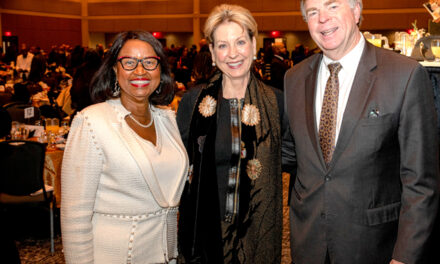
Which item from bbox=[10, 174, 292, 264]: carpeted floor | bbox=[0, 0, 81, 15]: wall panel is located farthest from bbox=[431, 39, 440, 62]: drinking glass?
bbox=[0, 0, 81, 15]: wall panel

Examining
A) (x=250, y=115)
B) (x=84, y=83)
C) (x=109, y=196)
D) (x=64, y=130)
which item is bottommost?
(x=109, y=196)

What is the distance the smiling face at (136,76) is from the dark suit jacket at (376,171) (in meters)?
0.74

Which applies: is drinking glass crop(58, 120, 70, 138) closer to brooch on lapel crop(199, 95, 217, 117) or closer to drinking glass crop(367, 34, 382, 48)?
brooch on lapel crop(199, 95, 217, 117)

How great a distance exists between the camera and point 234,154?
2166 mm

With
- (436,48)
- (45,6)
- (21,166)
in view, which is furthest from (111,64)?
(45,6)

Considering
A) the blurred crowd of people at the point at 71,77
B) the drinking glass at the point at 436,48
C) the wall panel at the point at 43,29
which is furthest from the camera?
the wall panel at the point at 43,29

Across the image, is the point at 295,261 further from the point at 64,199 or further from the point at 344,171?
A: the point at 64,199

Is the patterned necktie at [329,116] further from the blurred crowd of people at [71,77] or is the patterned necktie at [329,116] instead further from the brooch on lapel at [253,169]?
the blurred crowd of people at [71,77]

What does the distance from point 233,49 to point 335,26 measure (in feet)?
1.69

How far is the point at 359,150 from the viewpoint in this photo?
1751mm

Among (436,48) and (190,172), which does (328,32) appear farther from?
(436,48)

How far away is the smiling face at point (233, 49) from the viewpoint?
2.13 m

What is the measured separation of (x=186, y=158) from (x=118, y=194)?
15.6 inches

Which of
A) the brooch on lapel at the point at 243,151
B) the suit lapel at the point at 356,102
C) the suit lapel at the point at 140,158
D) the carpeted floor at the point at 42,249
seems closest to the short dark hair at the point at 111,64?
the suit lapel at the point at 140,158
